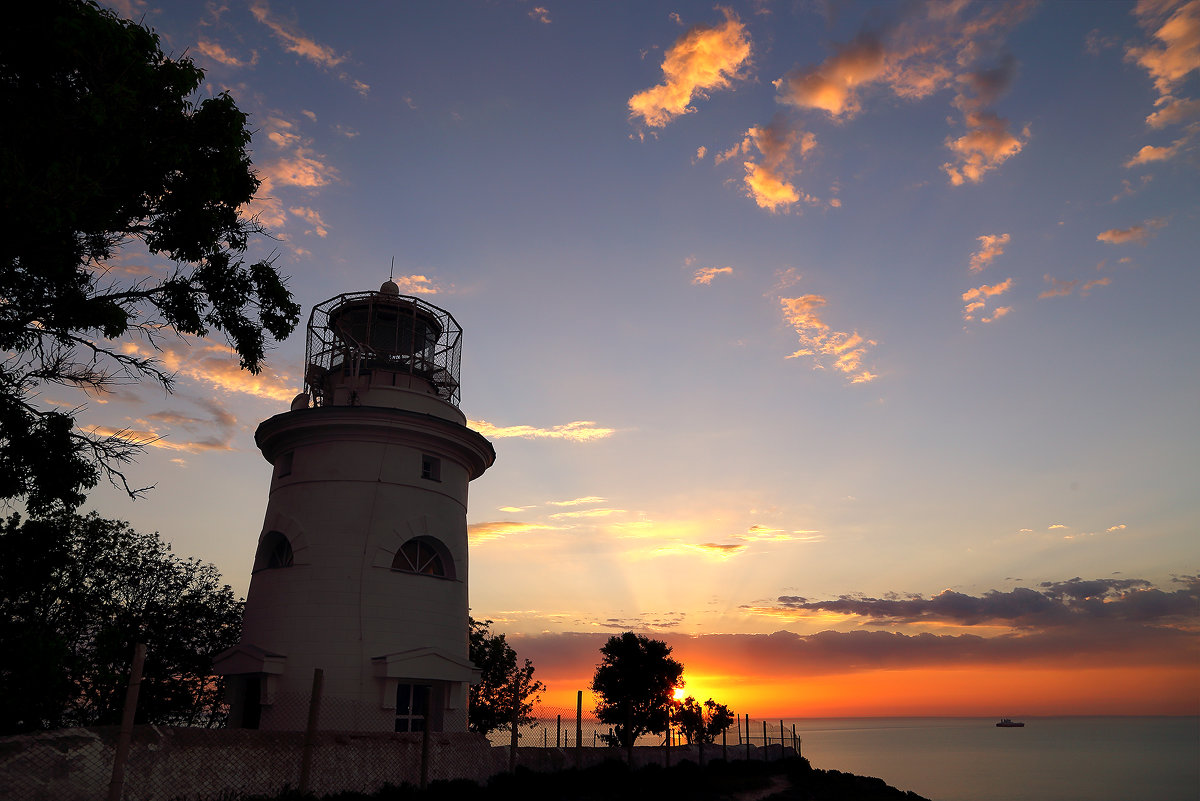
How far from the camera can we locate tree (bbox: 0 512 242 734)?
1544 centimetres

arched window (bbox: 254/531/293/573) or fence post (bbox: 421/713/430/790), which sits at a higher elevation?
arched window (bbox: 254/531/293/573)

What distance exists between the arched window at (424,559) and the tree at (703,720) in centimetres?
1605

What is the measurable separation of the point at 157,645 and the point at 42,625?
177 inches

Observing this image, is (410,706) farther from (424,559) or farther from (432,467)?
(432,467)

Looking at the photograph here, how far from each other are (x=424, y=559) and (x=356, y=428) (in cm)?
379

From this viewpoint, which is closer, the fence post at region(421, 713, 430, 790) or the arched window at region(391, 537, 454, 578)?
the fence post at region(421, 713, 430, 790)

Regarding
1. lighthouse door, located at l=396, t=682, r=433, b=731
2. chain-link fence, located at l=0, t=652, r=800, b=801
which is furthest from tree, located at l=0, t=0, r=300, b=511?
lighthouse door, located at l=396, t=682, r=433, b=731

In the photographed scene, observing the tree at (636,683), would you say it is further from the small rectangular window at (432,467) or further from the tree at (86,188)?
the tree at (86,188)

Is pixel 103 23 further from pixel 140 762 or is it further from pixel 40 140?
pixel 140 762

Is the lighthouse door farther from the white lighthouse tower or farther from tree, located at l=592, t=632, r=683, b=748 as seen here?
tree, located at l=592, t=632, r=683, b=748

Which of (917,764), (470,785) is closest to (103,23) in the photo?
(470,785)

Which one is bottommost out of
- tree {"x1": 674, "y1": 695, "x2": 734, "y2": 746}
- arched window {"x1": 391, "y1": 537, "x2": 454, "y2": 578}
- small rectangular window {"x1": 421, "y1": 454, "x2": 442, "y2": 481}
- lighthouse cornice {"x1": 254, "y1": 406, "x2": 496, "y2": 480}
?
tree {"x1": 674, "y1": 695, "x2": 734, "y2": 746}

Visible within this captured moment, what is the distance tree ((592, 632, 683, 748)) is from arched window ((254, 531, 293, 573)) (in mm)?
17064

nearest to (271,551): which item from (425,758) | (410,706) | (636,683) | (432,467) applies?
(432,467)
